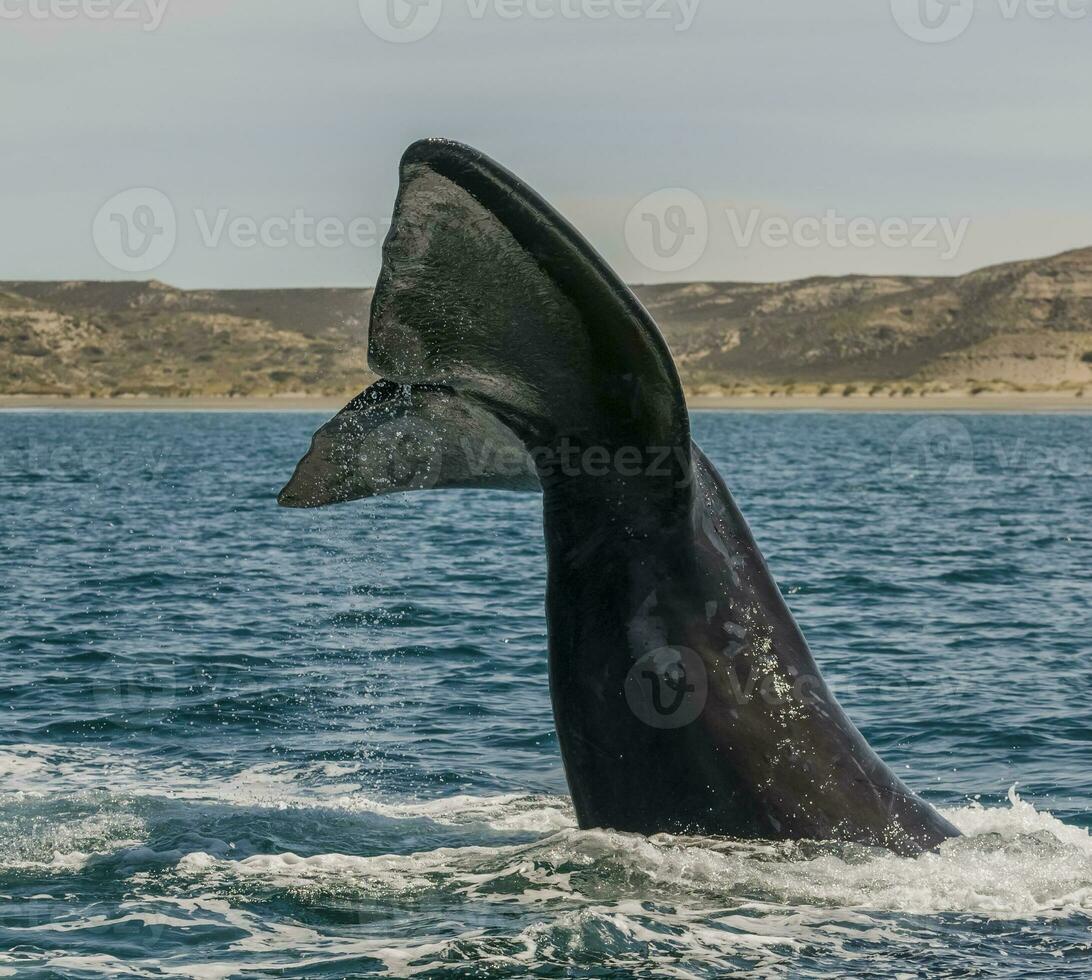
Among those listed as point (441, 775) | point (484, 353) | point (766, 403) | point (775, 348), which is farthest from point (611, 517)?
point (775, 348)

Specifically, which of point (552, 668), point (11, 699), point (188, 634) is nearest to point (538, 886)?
point (552, 668)

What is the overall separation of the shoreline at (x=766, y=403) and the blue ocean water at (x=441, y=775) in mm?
95208

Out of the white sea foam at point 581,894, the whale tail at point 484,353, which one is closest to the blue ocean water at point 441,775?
the white sea foam at point 581,894

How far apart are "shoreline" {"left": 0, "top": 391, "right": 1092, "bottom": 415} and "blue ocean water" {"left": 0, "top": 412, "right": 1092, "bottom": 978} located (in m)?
95.2

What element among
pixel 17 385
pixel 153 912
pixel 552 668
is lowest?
pixel 153 912

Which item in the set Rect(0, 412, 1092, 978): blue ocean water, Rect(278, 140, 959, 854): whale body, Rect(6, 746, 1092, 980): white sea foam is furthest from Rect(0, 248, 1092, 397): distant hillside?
Rect(278, 140, 959, 854): whale body

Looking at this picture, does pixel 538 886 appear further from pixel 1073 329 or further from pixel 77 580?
pixel 1073 329

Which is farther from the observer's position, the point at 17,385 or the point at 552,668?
the point at 17,385

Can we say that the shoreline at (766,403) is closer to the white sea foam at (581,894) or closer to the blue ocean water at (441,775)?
the blue ocean water at (441,775)

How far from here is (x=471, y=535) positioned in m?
34.4

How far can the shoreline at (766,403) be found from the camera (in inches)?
4887

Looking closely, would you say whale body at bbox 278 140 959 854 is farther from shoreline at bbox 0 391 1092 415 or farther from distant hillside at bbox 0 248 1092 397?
distant hillside at bbox 0 248 1092 397

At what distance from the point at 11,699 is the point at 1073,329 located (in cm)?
15753

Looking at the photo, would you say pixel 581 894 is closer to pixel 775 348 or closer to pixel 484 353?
pixel 484 353
